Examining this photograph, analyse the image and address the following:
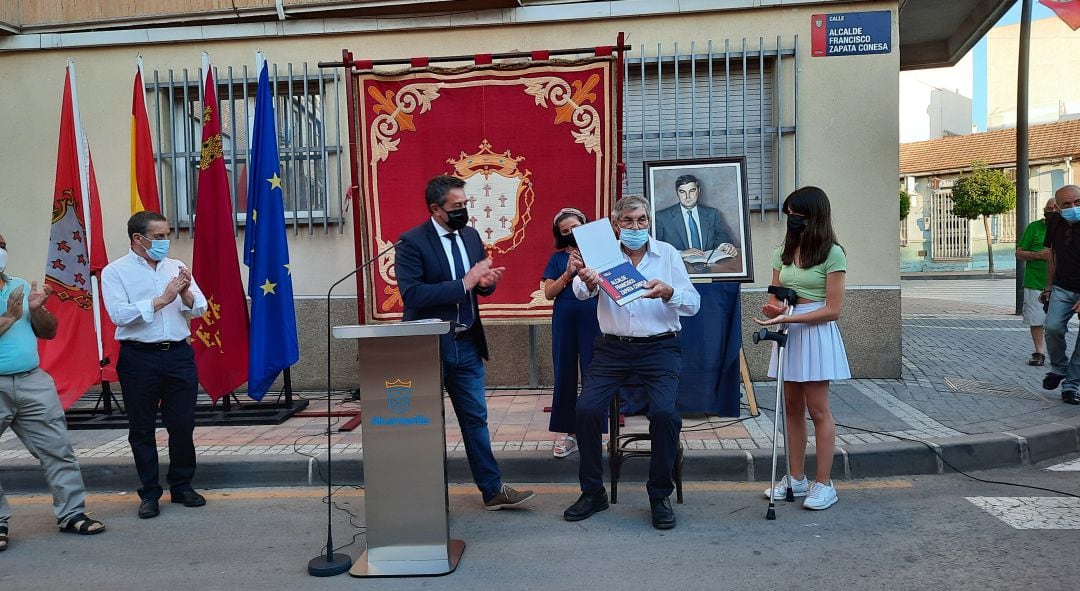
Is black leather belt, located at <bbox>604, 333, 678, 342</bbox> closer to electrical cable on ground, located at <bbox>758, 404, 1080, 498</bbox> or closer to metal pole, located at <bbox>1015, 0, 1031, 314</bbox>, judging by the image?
electrical cable on ground, located at <bbox>758, 404, 1080, 498</bbox>

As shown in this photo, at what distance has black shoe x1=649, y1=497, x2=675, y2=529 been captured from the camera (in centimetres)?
455

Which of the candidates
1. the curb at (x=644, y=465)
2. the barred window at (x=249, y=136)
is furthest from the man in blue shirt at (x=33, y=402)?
the barred window at (x=249, y=136)

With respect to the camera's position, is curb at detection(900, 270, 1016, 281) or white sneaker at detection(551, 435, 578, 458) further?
curb at detection(900, 270, 1016, 281)

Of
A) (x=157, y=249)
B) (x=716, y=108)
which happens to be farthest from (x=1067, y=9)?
(x=157, y=249)

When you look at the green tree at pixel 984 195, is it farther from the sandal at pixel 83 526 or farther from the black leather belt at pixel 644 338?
the sandal at pixel 83 526

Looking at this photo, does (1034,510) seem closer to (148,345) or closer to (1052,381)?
(1052,381)

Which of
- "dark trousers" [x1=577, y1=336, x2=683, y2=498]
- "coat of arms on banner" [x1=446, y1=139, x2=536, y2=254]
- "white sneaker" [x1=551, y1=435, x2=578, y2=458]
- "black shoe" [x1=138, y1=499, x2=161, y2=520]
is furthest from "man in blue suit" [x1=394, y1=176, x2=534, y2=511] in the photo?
"coat of arms on banner" [x1=446, y1=139, x2=536, y2=254]

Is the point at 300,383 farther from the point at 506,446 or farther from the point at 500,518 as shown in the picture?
the point at 500,518

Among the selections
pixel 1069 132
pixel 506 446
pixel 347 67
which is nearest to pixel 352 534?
pixel 506 446

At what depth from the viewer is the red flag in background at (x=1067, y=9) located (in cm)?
966

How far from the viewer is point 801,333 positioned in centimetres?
478

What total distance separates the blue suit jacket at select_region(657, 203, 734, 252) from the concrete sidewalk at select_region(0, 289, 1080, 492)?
4.90 feet

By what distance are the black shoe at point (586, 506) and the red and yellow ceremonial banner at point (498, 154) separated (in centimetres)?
263

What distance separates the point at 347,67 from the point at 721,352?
396 cm
